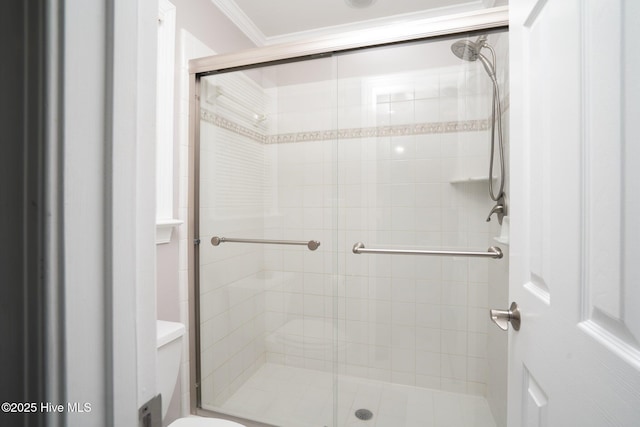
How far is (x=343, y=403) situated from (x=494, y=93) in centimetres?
164

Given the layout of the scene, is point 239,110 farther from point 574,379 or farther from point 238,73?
point 574,379

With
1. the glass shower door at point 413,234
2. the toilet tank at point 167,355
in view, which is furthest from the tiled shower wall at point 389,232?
the toilet tank at point 167,355

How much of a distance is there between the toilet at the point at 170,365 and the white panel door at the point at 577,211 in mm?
961

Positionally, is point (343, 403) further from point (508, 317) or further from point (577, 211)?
point (577, 211)

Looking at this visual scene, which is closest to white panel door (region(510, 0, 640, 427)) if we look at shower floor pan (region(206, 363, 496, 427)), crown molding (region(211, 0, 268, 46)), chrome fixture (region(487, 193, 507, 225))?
chrome fixture (region(487, 193, 507, 225))

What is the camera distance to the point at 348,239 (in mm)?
1515

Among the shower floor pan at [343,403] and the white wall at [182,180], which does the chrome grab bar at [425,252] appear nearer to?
the shower floor pan at [343,403]

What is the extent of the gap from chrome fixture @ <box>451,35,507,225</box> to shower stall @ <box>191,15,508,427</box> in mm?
12

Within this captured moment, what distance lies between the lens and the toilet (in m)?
1.01

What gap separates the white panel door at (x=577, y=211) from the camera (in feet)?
1.10

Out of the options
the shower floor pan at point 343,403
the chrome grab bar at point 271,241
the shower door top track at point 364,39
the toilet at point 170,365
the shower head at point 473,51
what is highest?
the shower door top track at point 364,39

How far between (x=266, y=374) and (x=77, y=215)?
1614 mm

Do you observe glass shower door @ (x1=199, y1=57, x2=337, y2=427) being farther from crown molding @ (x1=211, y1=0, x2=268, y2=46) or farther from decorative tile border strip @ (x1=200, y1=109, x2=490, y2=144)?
crown molding @ (x1=211, y1=0, x2=268, y2=46)

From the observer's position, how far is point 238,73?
1.53 meters
